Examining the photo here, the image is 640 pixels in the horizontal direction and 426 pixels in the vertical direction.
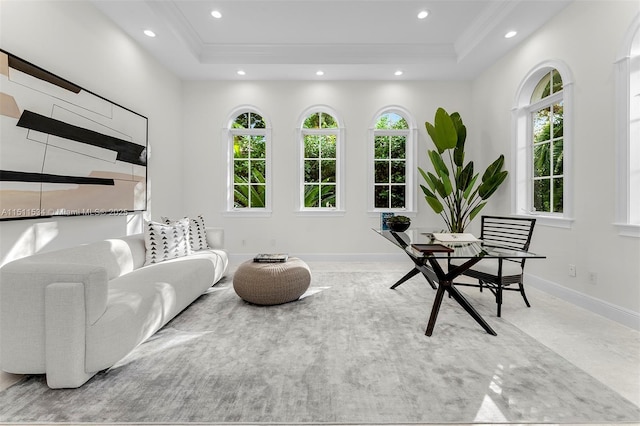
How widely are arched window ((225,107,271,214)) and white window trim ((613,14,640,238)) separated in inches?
168

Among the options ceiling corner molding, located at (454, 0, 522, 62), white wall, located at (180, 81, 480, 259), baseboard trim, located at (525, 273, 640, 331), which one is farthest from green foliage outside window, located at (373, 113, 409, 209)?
baseboard trim, located at (525, 273, 640, 331)

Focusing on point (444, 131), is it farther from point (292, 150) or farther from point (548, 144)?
point (292, 150)

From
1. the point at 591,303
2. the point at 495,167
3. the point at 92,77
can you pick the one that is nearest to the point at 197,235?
the point at 92,77

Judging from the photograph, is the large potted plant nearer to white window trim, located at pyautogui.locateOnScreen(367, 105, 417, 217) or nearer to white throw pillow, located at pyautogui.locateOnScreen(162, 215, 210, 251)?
white window trim, located at pyautogui.locateOnScreen(367, 105, 417, 217)

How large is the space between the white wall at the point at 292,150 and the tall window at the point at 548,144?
1362mm

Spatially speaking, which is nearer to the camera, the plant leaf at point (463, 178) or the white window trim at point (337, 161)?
the plant leaf at point (463, 178)

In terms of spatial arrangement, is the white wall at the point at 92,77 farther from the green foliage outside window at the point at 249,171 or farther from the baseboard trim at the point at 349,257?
the baseboard trim at the point at 349,257

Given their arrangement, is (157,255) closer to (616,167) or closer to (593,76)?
(616,167)

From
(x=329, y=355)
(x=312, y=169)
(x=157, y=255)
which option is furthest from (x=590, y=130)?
(x=157, y=255)

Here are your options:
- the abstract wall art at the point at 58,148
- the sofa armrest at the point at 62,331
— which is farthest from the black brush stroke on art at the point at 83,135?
the sofa armrest at the point at 62,331

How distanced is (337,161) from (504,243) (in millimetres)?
2772

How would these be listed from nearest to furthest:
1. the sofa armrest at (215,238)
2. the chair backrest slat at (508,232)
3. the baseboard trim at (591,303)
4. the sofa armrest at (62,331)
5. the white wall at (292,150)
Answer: the sofa armrest at (62,331) < the baseboard trim at (591,303) < the chair backrest slat at (508,232) < the sofa armrest at (215,238) < the white wall at (292,150)

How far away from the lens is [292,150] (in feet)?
16.1

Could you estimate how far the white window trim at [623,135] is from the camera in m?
2.47
